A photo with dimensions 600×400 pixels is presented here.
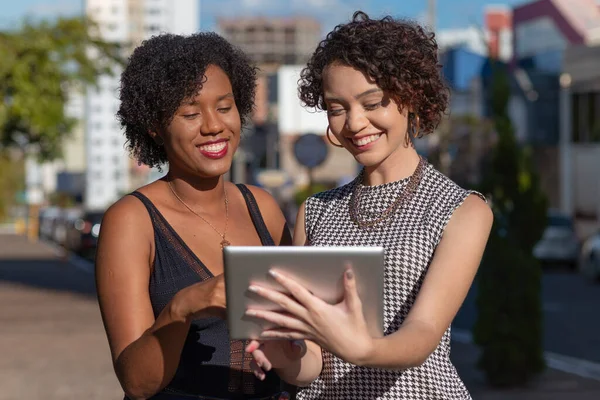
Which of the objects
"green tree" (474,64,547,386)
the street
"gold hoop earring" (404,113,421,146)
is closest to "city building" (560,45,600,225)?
the street

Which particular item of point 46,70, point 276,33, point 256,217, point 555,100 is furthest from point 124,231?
point 276,33

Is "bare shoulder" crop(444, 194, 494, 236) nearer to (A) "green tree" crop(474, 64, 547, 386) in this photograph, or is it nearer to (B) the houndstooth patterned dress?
(B) the houndstooth patterned dress

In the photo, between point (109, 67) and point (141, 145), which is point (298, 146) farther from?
point (141, 145)

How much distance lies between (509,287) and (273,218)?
7394 millimetres

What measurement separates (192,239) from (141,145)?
0.38 meters

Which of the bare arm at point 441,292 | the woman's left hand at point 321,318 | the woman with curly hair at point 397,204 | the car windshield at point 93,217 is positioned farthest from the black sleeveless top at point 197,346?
the car windshield at point 93,217

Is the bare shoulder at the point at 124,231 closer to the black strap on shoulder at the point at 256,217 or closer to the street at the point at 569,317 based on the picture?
the black strap on shoulder at the point at 256,217

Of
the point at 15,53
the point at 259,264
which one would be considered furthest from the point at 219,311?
the point at 15,53

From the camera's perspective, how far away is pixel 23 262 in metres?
40.5

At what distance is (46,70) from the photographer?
67.4 ft

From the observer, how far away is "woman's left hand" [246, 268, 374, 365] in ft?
8.55

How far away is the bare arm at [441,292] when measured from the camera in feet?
9.14

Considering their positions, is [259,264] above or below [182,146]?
below

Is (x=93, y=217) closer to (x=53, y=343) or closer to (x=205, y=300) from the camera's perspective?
(x=53, y=343)
